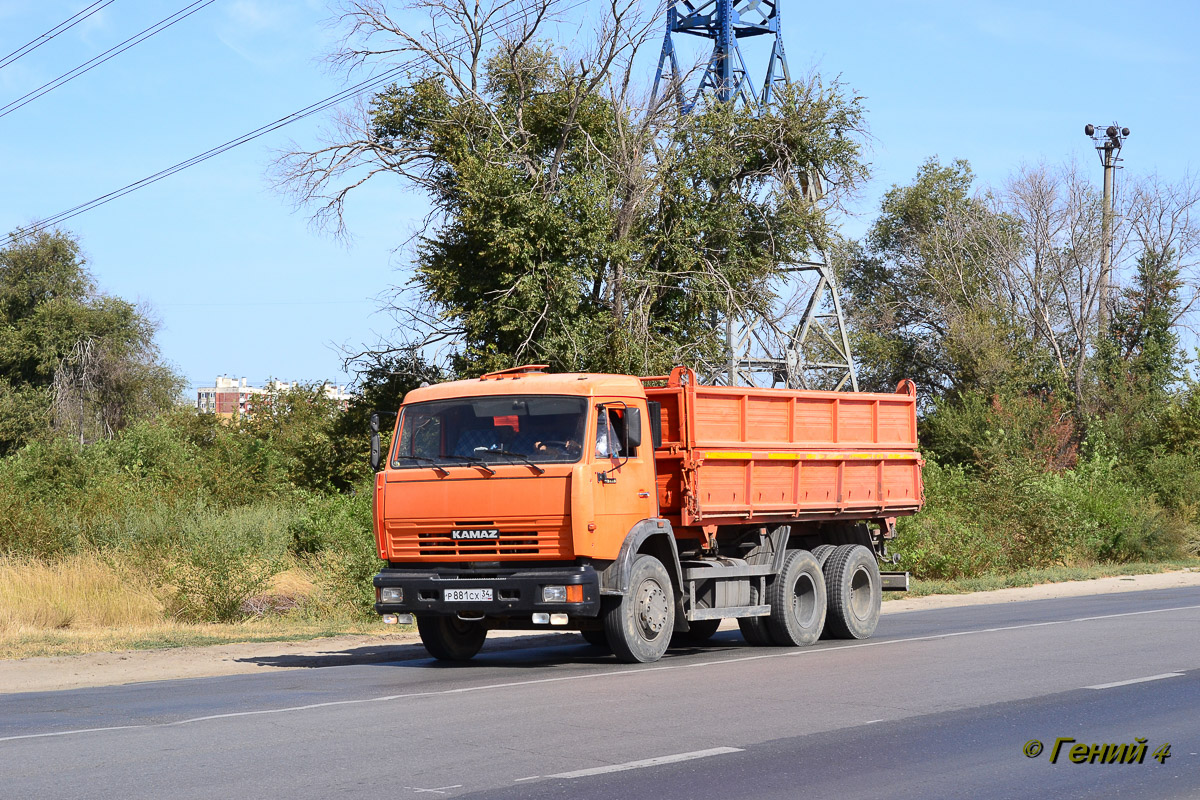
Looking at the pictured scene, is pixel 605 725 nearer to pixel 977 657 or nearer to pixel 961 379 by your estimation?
pixel 977 657

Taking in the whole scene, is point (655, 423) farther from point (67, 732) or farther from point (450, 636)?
point (67, 732)

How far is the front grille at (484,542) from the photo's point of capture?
12.2m

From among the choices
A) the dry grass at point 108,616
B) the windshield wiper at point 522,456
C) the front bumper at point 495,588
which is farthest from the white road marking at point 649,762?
the dry grass at point 108,616

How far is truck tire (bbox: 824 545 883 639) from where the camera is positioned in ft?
51.4

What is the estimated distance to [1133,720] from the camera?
9.06m

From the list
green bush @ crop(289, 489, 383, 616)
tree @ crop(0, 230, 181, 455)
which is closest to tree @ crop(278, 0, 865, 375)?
green bush @ crop(289, 489, 383, 616)

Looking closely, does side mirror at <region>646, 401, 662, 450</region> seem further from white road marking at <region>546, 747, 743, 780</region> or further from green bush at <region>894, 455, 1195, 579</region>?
green bush at <region>894, 455, 1195, 579</region>

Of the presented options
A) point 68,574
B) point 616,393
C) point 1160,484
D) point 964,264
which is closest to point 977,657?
point 616,393

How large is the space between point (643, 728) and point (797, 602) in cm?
689

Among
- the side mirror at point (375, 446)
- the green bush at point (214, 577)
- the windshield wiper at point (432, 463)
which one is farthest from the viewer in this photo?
the green bush at point (214, 577)

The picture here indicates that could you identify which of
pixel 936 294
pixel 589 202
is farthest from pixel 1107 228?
pixel 589 202

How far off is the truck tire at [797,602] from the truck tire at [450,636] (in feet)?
11.4

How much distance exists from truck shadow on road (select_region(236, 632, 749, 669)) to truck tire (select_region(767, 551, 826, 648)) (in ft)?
2.30

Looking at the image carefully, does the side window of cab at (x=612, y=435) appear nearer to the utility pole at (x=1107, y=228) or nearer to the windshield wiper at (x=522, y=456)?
the windshield wiper at (x=522, y=456)
